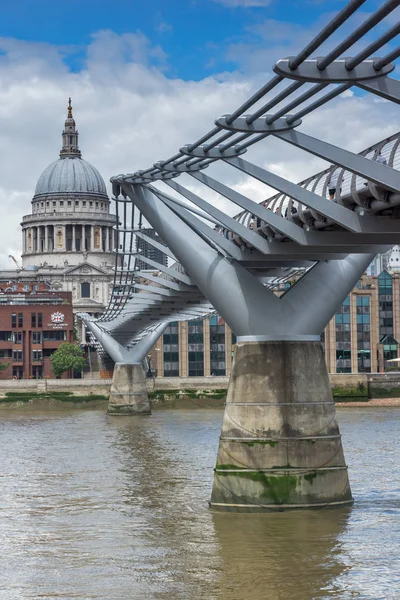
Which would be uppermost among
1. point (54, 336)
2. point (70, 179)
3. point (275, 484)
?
point (70, 179)

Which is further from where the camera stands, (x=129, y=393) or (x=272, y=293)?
(x=129, y=393)

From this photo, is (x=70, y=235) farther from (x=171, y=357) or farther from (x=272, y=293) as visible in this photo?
(x=272, y=293)

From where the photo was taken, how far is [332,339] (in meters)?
112

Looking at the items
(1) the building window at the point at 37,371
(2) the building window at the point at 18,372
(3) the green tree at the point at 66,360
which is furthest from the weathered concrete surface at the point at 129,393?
(1) the building window at the point at 37,371

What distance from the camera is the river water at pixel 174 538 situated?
69.4 ft

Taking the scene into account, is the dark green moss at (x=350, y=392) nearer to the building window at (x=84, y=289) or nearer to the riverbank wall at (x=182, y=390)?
the riverbank wall at (x=182, y=390)

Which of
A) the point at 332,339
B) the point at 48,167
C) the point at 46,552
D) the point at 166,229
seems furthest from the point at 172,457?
the point at 48,167

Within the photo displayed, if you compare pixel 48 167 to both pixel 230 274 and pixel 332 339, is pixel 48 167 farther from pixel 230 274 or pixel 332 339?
pixel 230 274

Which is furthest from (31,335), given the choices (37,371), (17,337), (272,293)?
(272,293)

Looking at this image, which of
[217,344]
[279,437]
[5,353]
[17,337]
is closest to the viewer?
[279,437]

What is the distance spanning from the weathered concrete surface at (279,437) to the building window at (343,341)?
84.7 metres

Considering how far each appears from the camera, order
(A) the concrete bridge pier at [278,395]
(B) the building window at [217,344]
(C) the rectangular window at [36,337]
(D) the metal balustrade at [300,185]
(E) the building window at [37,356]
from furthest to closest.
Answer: (C) the rectangular window at [36,337] → (E) the building window at [37,356] → (B) the building window at [217,344] → (A) the concrete bridge pier at [278,395] → (D) the metal balustrade at [300,185]

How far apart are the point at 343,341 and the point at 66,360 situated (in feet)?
82.5

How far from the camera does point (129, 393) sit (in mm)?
83750
